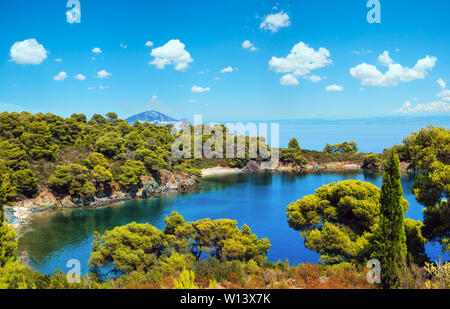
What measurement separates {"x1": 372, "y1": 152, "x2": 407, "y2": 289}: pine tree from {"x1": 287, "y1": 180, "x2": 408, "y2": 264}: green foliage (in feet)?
7.67

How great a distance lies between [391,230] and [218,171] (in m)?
41.2

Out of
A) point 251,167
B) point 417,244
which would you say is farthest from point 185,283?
point 251,167

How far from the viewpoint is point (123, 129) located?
137 feet

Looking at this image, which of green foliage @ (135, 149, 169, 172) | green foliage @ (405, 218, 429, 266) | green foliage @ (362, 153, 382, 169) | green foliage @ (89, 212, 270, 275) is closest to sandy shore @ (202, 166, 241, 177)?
green foliage @ (135, 149, 169, 172)

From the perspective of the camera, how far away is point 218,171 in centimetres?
4812

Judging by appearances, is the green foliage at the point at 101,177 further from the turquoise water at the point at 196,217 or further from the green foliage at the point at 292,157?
the green foliage at the point at 292,157

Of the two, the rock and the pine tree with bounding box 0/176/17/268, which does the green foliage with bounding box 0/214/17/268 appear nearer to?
the pine tree with bounding box 0/176/17/268

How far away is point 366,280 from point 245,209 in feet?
61.3

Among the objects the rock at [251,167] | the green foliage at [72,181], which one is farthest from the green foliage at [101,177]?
the rock at [251,167]

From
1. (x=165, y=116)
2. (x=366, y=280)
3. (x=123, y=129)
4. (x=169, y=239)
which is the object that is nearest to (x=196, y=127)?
(x=123, y=129)
